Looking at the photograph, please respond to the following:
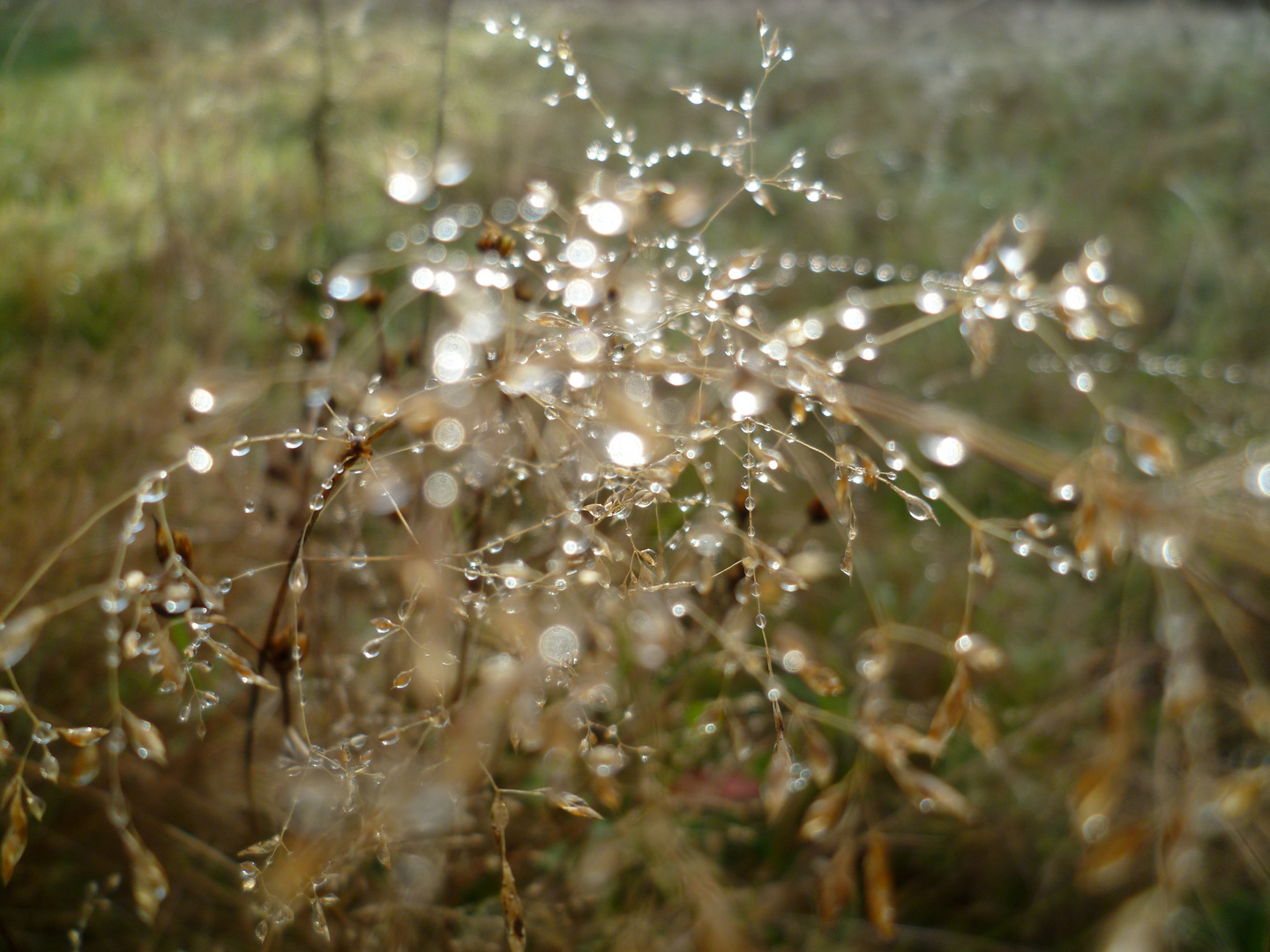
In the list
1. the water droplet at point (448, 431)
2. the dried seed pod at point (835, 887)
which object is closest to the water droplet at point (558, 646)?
the water droplet at point (448, 431)

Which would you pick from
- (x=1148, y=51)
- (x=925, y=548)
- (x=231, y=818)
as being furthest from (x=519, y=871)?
(x=1148, y=51)

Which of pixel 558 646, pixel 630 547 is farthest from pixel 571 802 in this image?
pixel 630 547

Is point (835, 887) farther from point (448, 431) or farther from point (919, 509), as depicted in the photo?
point (448, 431)

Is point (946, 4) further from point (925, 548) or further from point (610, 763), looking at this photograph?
point (610, 763)

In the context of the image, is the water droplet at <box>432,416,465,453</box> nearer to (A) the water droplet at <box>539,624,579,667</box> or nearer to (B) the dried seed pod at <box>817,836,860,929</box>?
(A) the water droplet at <box>539,624,579,667</box>

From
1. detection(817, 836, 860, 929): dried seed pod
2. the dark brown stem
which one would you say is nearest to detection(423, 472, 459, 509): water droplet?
the dark brown stem

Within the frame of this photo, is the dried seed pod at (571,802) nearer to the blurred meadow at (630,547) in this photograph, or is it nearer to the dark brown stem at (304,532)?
the blurred meadow at (630,547)

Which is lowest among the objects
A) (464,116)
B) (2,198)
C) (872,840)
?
(872,840)

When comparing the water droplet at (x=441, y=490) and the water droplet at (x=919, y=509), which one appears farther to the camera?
the water droplet at (x=441, y=490)
